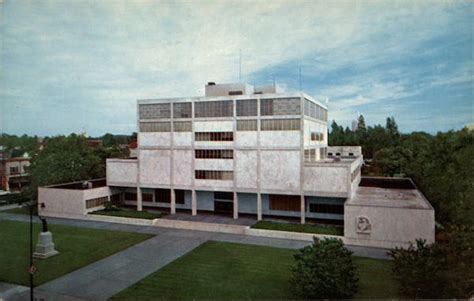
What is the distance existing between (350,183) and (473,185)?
12.6 metres

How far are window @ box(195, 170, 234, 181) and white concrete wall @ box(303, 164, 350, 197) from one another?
894 centimetres

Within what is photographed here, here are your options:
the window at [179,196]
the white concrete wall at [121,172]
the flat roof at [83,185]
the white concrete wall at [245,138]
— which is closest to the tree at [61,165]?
the flat roof at [83,185]

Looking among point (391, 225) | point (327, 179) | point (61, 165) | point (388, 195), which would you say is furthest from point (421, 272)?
point (61, 165)

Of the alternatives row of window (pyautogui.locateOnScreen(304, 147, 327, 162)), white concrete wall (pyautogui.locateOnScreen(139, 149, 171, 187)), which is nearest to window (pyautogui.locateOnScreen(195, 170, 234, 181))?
white concrete wall (pyautogui.locateOnScreen(139, 149, 171, 187))

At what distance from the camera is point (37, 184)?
4572 centimetres

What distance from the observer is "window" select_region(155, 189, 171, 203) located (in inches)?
1734

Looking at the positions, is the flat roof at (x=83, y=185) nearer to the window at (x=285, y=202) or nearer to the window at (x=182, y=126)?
the window at (x=182, y=126)

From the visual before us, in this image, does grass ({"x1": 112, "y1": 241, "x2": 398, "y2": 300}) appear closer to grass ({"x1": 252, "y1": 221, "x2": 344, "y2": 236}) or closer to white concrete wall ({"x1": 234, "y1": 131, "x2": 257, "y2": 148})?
grass ({"x1": 252, "y1": 221, "x2": 344, "y2": 236})

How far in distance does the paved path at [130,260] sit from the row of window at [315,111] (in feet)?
49.7

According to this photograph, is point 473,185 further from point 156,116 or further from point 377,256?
point 156,116

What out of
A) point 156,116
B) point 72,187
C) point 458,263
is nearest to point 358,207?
point 458,263

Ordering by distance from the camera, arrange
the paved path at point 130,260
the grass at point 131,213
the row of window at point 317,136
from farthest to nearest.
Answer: the row of window at point 317,136 → the grass at point 131,213 → the paved path at point 130,260

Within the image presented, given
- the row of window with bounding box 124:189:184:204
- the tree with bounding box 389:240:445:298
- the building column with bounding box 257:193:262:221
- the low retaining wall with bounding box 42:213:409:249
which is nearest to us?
the tree with bounding box 389:240:445:298

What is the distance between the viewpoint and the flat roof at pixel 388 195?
3031 cm
